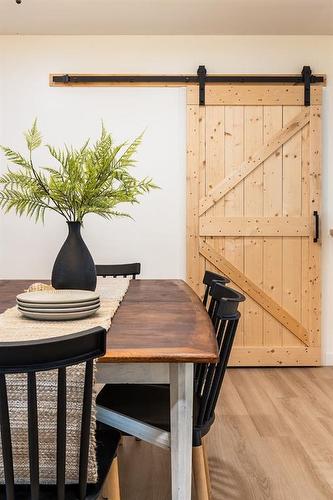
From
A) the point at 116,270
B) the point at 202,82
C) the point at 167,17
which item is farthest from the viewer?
the point at 202,82

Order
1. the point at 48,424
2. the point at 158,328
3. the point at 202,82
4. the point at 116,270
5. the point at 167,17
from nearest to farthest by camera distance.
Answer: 1. the point at 48,424
2. the point at 158,328
3. the point at 116,270
4. the point at 167,17
5. the point at 202,82

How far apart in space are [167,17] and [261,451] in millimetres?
3040

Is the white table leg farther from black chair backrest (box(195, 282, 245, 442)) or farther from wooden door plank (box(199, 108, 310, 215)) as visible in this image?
wooden door plank (box(199, 108, 310, 215))

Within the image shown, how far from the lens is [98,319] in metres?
1.61

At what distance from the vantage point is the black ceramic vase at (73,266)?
1.94 m

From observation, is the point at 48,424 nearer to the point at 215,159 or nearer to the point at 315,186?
the point at 215,159

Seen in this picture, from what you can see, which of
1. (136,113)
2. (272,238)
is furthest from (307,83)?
(136,113)

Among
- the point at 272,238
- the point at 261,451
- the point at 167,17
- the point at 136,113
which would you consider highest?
the point at 167,17

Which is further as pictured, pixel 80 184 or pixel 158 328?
pixel 80 184

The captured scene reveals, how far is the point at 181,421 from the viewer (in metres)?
1.34

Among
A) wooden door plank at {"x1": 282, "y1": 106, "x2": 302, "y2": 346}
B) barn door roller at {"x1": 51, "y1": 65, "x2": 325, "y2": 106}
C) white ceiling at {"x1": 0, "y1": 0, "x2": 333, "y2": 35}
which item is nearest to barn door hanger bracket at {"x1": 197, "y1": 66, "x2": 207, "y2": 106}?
barn door roller at {"x1": 51, "y1": 65, "x2": 325, "y2": 106}

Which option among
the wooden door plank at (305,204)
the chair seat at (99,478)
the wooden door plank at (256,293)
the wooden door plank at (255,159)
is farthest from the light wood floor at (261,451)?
the wooden door plank at (255,159)

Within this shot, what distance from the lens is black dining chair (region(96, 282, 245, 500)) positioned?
159cm

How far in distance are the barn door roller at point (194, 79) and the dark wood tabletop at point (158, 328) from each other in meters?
2.17
